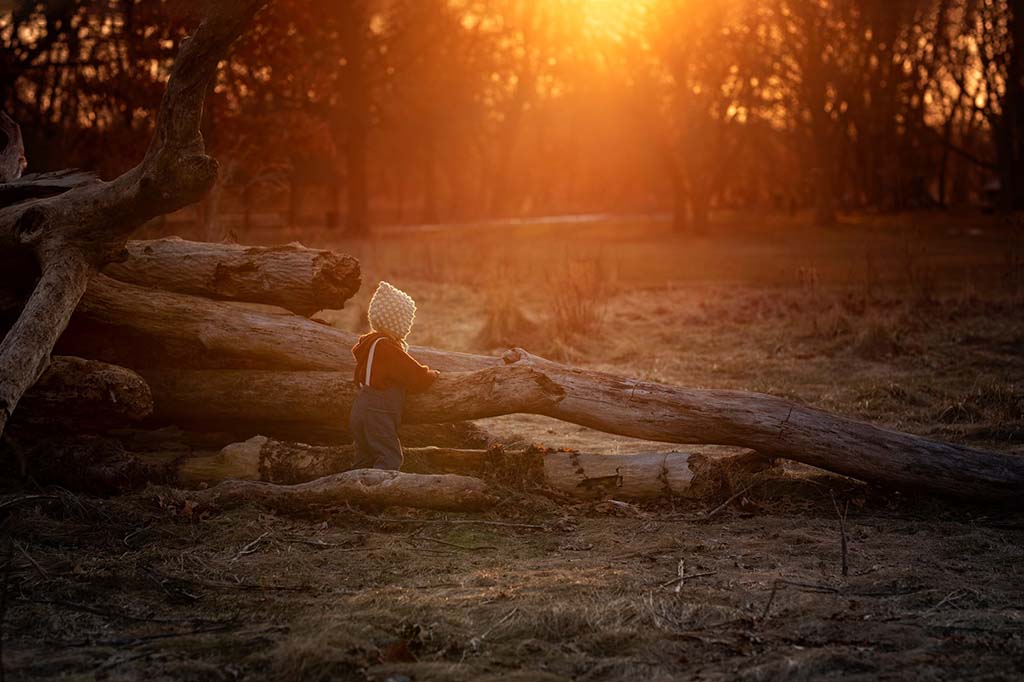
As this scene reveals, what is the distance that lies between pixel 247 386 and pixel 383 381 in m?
1.35

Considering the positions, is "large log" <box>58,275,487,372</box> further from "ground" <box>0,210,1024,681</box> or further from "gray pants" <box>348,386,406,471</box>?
"ground" <box>0,210,1024,681</box>

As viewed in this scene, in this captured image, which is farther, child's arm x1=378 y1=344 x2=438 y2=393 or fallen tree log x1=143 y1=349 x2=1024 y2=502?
child's arm x1=378 y1=344 x2=438 y2=393

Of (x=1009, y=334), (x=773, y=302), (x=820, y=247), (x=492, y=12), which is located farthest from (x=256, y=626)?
(x=492, y=12)

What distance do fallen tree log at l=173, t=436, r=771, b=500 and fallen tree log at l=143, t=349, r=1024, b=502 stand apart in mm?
210

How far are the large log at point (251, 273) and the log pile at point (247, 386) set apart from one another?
0.6 inches

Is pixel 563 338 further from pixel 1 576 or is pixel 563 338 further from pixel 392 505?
pixel 1 576

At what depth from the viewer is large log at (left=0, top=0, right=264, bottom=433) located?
5941mm

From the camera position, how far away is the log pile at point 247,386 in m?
6.02

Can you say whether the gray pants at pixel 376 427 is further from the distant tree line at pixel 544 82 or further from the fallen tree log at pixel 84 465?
the distant tree line at pixel 544 82

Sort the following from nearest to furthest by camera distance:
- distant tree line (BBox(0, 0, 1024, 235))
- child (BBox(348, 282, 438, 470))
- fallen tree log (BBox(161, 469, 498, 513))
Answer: fallen tree log (BBox(161, 469, 498, 513)) → child (BBox(348, 282, 438, 470)) → distant tree line (BBox(0, 0, 1024, 235))

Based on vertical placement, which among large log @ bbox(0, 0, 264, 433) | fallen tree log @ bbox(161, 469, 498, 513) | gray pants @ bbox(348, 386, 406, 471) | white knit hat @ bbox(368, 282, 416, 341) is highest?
large log @ bbox(0, 0, 264, 433)

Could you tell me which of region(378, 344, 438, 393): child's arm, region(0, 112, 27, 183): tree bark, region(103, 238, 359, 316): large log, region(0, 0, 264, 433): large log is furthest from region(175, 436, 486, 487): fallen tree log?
region(0, 112, 27, 183): tree bark

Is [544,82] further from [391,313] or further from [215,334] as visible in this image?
[391,313]

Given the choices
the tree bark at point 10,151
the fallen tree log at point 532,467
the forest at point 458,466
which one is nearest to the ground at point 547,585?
the forest at point 458,466
